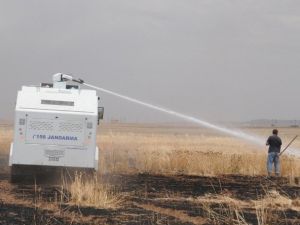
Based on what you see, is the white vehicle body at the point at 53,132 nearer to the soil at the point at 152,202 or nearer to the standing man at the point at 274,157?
the soil at the point at 152,202

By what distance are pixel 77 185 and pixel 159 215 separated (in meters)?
3.05

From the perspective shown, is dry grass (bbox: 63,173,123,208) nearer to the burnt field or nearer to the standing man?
the burnt field

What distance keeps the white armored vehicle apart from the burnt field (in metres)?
0.76

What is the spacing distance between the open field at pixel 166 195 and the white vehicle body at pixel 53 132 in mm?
773

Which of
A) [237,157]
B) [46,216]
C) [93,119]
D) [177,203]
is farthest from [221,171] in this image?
[46,216]

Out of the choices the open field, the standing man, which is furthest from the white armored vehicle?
the standing man

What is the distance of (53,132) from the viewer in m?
18.1

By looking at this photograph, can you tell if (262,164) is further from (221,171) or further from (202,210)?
(202,210)

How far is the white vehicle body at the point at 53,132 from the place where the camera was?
59.0ft

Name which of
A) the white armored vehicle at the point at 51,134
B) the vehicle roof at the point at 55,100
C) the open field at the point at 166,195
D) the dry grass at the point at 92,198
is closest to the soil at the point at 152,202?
the open field at the point at 166,195

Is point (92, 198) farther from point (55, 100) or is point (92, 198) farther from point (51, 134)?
point (55, 100)

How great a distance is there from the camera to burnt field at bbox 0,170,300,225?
1184 centimetres

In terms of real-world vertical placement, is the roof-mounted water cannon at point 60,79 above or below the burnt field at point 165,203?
above

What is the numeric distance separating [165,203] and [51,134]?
4996 mm
